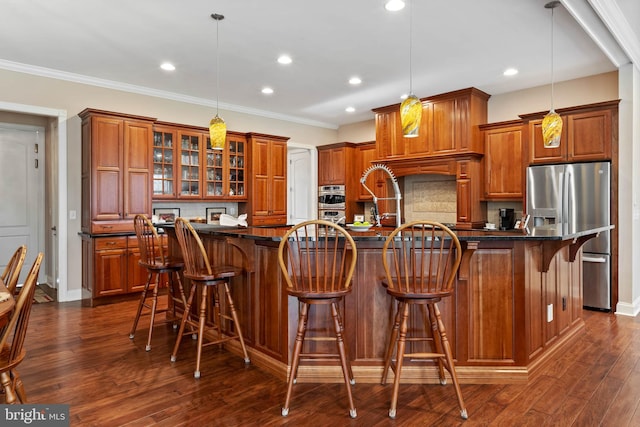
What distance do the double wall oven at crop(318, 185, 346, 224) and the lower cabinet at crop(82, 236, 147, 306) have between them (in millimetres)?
3504

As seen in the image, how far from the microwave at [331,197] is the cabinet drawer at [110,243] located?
376 centimetres

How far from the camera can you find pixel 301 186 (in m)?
8.28

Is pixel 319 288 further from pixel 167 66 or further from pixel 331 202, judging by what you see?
pixel 331 202

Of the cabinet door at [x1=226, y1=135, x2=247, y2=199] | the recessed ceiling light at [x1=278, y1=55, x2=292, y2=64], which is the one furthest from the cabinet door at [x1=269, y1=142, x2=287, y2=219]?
the recessed ceiling light at [x1=278, y1=55, x2=292, y2=64]

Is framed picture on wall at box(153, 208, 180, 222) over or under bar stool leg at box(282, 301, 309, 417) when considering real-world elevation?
over

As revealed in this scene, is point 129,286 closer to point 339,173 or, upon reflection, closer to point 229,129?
point 229,129

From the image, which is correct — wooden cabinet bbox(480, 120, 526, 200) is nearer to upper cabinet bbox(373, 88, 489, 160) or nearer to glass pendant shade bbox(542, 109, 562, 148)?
upper cabinet bbox(373, 88, 489, 160)

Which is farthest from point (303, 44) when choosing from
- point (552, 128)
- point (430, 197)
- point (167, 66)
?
point (430, 197)

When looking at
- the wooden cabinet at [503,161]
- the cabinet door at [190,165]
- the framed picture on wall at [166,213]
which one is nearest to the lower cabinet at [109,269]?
the framed picture on wall at [166,213]

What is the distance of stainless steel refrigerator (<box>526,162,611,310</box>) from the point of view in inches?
175

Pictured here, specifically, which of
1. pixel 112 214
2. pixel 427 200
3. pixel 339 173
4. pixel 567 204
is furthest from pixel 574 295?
pixel 112 214

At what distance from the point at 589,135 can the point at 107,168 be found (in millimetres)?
5622

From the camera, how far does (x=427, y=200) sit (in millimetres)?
6473

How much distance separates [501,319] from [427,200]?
3.95 meters
